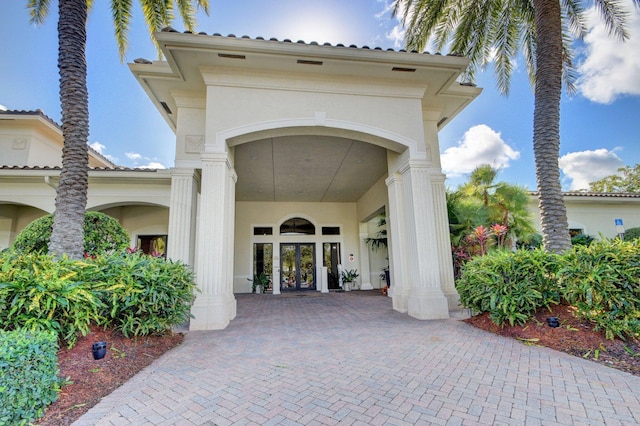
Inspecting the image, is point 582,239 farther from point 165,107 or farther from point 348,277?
point 165,107

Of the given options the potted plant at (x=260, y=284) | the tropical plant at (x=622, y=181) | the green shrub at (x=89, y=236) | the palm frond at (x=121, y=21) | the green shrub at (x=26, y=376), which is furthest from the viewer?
the tropical plant at (x=622, y=181)

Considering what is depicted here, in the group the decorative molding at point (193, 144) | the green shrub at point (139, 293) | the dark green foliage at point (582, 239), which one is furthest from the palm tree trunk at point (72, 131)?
the dark green foliage at point (582, 239)

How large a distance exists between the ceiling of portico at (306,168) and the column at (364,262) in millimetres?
2068

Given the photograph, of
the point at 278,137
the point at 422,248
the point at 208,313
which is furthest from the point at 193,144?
the point at 422,248

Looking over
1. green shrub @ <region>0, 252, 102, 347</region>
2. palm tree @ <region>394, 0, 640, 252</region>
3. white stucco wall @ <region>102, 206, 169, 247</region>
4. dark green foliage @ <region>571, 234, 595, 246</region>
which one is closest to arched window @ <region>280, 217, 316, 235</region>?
white stucco wall @ <region>102, 206, 169, 247</region>

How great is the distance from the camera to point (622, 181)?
24.2m

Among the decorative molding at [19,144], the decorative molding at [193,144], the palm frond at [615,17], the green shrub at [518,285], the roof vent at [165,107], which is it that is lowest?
the green shrub at [518,285]

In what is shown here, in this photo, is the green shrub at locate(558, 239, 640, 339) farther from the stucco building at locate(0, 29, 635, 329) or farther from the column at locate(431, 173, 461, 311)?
the column at locate(431, 173, 461, 311)

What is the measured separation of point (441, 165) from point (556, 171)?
2541mm

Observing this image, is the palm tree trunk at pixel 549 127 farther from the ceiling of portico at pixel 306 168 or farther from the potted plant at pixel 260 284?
the potted plant at pixel 260 284

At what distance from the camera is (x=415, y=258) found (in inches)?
259

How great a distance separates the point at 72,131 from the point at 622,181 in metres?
35.3

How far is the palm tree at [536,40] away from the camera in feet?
18.5

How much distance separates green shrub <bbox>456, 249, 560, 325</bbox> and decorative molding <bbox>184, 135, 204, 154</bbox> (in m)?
6.67
